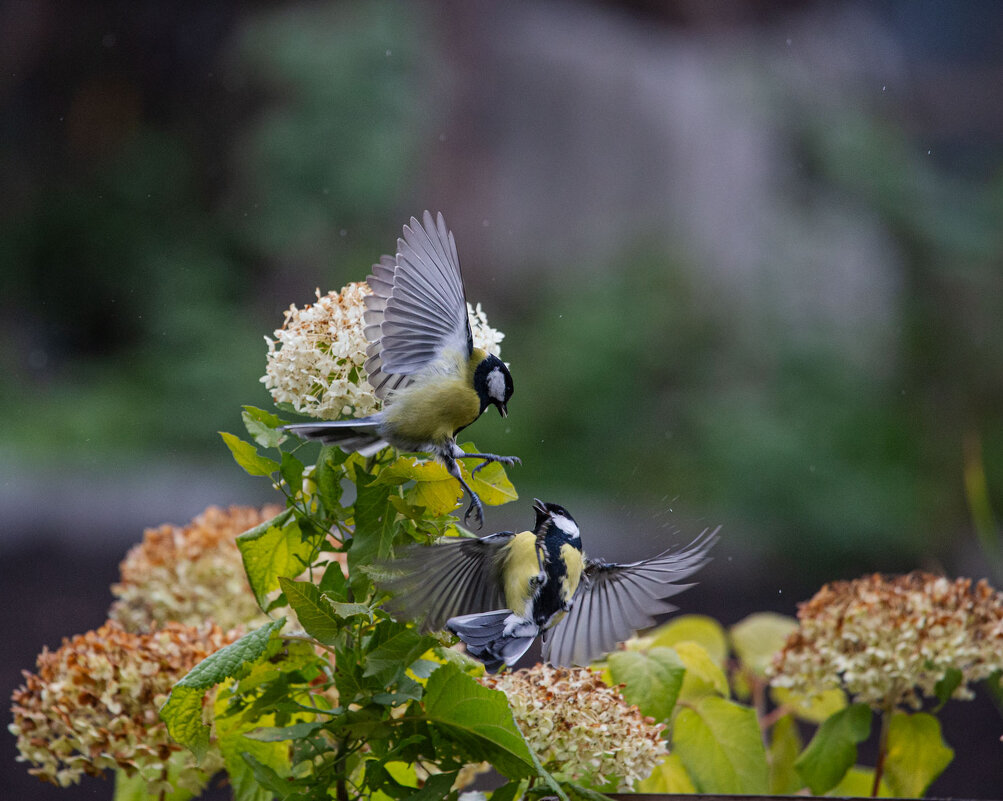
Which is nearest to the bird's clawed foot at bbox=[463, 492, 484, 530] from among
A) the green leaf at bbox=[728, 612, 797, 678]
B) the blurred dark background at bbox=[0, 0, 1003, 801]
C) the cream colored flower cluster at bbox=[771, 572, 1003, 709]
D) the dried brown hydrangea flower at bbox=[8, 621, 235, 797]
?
the dried brown hydrangea flower at bbox=[8, 621, 235, 797]

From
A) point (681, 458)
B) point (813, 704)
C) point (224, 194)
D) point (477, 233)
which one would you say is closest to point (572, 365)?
point (681, 458)

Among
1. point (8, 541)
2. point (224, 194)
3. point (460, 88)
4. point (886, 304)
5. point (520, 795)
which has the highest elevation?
point (460, 88)

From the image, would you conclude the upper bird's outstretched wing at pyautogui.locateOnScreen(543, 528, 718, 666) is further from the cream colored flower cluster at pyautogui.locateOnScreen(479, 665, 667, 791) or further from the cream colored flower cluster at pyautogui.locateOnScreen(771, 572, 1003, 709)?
the cream colored flower cluster at pyautogui.locateOnScreen(771, 572, 1003, 709)

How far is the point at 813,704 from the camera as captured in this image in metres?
1.00

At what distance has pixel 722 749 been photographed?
2.75 feet

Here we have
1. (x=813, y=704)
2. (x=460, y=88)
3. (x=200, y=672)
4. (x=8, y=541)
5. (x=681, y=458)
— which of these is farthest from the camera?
(x=460, y=88)

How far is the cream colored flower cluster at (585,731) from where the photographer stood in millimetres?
674

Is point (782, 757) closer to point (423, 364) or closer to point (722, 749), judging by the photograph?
point (722, 749)

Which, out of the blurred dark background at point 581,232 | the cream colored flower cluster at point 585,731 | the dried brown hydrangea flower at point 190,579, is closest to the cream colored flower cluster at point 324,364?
the cream colored flower cluster at point 585,731

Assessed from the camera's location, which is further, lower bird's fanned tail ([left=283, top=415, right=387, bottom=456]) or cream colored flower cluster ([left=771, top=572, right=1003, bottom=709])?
cream colored flower cluster ([left=771, top=572, right=1003, bottom=709])

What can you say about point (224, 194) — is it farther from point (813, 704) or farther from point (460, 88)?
point (813, 704)

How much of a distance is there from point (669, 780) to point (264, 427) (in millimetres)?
431

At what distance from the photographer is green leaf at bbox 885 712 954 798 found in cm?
89

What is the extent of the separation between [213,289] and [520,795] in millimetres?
2715
